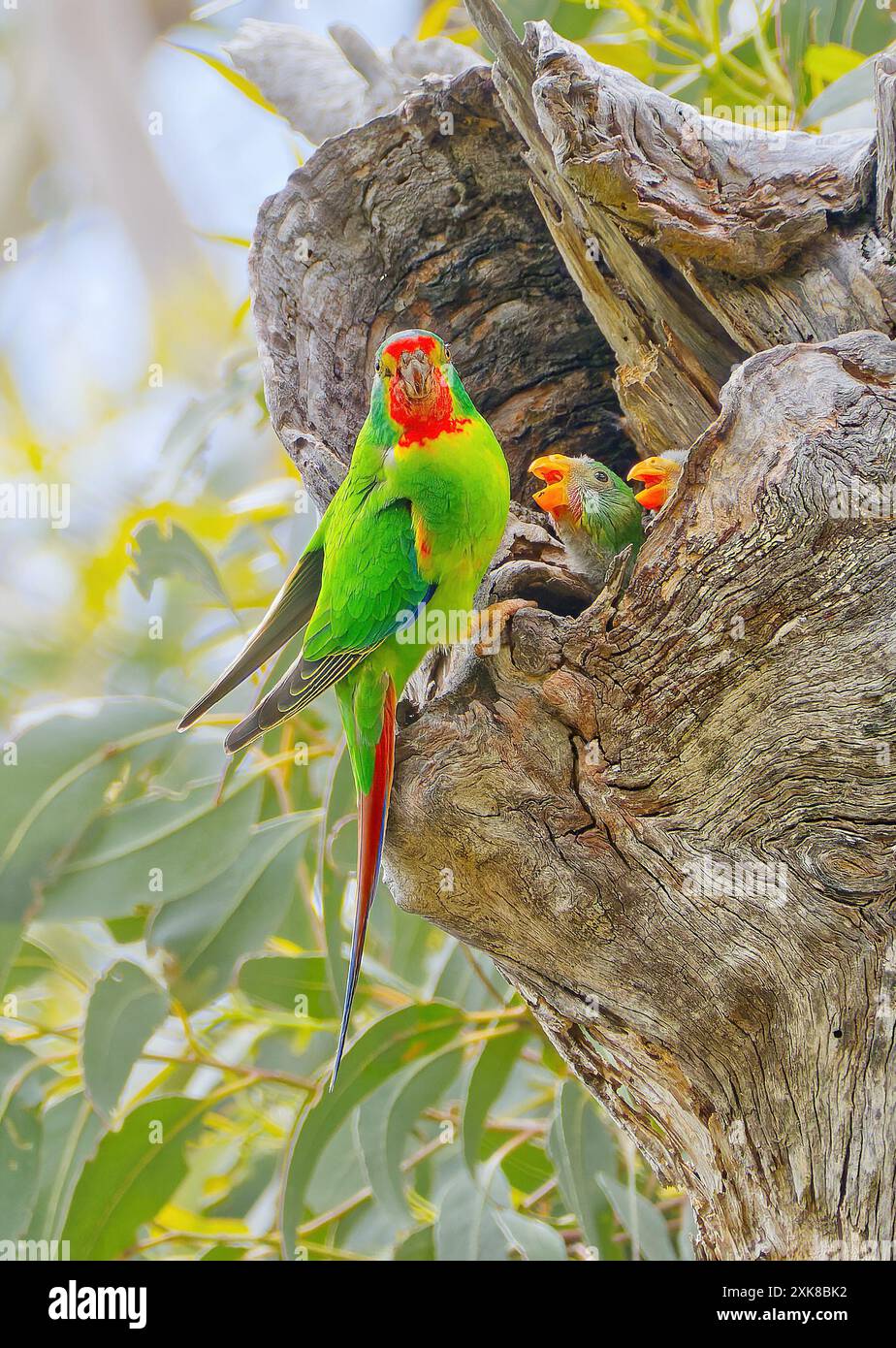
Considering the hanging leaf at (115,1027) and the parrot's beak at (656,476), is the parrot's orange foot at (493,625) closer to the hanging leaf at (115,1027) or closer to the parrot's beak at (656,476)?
the parrot's beak at (656,476)

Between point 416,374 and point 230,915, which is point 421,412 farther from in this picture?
point 230,915

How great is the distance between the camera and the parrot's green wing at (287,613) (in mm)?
1841

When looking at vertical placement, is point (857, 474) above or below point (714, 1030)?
above

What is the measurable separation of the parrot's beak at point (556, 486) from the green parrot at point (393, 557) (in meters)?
0.12

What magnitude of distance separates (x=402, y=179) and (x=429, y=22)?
0.81 metres

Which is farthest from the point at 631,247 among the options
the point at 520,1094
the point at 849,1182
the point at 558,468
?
the point at 520,1094

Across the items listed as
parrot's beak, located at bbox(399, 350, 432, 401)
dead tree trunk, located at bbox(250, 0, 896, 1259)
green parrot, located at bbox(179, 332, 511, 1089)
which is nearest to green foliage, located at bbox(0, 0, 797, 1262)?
green parrot, located at bbox(179, 332, 511, 1089)

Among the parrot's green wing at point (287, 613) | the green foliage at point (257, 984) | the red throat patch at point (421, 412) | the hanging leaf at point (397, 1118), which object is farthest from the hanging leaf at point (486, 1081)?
the red throat patch at point (421, 412)

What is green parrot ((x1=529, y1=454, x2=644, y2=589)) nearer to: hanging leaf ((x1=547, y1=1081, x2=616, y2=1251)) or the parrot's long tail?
the parrot's long tail

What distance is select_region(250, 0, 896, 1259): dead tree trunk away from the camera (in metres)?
1.35

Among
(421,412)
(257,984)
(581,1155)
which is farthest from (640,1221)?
(421,412)

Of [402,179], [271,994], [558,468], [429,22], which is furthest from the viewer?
[429,22]

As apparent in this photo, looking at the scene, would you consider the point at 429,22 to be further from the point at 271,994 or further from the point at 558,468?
the point at 271,994

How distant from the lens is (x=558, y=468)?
1909 mm
